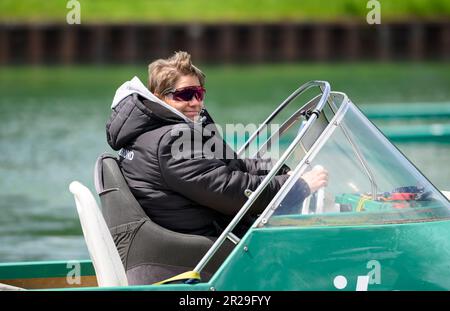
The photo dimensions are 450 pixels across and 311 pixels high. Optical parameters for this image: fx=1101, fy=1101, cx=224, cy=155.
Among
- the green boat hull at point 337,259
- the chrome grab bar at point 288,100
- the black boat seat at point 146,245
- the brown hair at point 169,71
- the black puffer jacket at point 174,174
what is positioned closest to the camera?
the green boat hull at point 337,259

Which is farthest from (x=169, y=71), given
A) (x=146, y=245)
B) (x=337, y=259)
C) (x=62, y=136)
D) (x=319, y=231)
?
(x=62, y=136)

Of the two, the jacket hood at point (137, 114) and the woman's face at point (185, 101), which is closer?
the jacket hood at point (137, 114)

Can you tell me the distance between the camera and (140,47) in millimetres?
37469

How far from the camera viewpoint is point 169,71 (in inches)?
229

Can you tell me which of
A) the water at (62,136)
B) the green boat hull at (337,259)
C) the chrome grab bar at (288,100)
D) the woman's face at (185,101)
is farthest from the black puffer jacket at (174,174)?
the water at (62,136)

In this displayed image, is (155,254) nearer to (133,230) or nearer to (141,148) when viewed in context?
(133,230)

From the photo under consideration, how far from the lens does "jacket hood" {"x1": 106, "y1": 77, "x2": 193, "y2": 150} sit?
5.68m

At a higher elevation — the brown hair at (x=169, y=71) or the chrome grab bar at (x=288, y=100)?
the brown hair at (x=169, y=71)

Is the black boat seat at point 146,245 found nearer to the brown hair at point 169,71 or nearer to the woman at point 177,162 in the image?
the woman at point 177,162

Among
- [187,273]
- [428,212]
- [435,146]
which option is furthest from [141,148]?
[435,146]

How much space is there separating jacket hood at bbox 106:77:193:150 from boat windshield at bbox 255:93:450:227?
718 mm

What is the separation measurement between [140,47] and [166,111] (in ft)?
105

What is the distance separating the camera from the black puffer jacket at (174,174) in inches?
220

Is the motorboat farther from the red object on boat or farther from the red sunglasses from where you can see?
the red sunglasses
